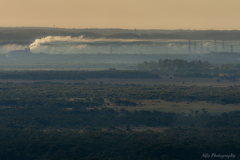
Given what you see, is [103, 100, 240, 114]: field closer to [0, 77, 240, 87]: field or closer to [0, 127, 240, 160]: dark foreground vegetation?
[0, 127, 240, 160]: dark foreground vegetation

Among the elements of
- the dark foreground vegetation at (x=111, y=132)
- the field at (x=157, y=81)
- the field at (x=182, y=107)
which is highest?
the dark foreground vegetation at (x=111, y=132)

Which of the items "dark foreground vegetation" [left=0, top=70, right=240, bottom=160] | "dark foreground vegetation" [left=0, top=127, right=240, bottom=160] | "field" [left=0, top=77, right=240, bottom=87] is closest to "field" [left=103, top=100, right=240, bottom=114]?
"dark foreground vegetation" [left=0, top=70, right=240, bottom=160]

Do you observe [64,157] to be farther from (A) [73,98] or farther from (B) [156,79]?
(B) [156,79]

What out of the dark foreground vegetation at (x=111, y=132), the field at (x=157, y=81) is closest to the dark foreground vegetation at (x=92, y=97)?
the dark foreground vegetation at (x=111, y=132)

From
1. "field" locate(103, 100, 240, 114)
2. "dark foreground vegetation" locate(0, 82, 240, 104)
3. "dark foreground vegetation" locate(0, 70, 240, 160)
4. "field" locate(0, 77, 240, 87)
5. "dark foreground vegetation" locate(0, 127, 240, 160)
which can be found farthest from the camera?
"field" locate(0, 77, 240, 87)

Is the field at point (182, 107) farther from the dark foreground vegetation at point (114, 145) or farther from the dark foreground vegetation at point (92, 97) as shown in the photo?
the dark foreground vegetation at point (114, 145)

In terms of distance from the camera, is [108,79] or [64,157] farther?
[108,79]

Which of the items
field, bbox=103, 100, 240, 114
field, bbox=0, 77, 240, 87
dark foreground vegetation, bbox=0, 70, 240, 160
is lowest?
field, bbox=0, 77, 240, 87

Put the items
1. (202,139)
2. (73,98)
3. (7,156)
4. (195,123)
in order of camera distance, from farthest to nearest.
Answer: (73,98)
(195,123)
(202,139)
(7,156)

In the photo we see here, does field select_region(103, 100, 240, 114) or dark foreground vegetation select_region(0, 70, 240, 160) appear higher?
dark foreground vegetation select_region(0, 70, 240, 160)

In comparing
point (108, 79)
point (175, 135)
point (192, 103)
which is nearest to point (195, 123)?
point (175, 135)

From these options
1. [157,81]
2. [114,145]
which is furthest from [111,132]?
[157,81]
